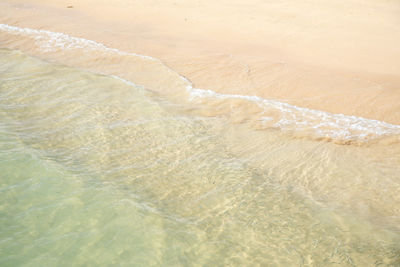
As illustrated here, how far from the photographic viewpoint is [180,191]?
10.2ft

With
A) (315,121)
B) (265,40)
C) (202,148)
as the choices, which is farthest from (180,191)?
(265,40)

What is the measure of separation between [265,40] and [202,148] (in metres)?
4.38

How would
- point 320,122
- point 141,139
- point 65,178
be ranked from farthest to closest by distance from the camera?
point 320,122 → point 141,139 → point 65,178

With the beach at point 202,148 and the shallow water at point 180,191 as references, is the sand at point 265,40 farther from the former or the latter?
the shallow water at point 180,191

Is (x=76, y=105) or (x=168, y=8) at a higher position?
(x=168, y=8)

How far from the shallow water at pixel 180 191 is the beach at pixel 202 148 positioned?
1cm

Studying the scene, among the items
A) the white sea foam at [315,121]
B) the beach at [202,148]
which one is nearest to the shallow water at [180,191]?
the beach at [202,148]

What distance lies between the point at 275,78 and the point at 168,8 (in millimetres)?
5324

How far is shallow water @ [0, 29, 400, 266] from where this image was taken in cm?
251

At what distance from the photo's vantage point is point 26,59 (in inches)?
255

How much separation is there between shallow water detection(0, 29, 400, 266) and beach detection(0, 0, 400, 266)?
1 centimetres

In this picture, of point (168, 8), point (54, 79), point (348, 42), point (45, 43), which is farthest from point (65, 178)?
point (168, 8)

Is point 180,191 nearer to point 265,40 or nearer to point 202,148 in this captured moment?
point 202,148

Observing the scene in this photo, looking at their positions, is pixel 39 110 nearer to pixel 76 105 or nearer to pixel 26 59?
pixel 76 105
